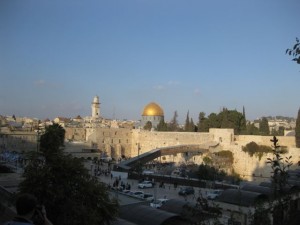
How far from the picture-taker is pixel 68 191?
27.0ft

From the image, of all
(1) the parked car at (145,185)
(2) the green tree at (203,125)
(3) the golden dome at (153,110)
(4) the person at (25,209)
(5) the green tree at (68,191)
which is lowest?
(1) the parked car at (145,185)

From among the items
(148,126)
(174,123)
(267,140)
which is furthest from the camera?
(148,126)

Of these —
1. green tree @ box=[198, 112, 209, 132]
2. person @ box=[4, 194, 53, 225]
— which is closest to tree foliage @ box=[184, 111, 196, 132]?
green tree @ box=[198, 112, 209, 132]

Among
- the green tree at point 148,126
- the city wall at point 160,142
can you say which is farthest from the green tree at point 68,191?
the green tree at point 148,126

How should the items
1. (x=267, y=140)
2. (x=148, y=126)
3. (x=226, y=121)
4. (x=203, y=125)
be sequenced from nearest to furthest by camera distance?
1. (x=267, y=140)
2. (x=226, y=121)
3. (x=203, y=125)
4. (x=148, y=126)

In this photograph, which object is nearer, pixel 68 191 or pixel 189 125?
pixel 68 191

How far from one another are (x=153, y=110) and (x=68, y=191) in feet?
197

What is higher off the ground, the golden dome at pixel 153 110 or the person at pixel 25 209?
the golden dome at pixel 153 110

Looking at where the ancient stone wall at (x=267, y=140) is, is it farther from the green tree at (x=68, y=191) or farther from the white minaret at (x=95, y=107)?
the white minaret at (x=95, y=107)

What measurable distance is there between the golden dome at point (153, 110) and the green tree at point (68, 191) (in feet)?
195

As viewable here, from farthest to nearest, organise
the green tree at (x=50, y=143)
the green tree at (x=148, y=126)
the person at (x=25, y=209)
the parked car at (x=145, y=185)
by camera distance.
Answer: the green tree at (x=148, y=126) < the parked car at (x=145, y=185) < the green tree at (x=50, y=143) < the person at (x=25, y=209)

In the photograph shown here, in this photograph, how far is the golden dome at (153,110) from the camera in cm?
6812

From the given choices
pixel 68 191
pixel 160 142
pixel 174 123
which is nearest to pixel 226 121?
pixel 160 142

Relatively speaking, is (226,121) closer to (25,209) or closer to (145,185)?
(145,185)
